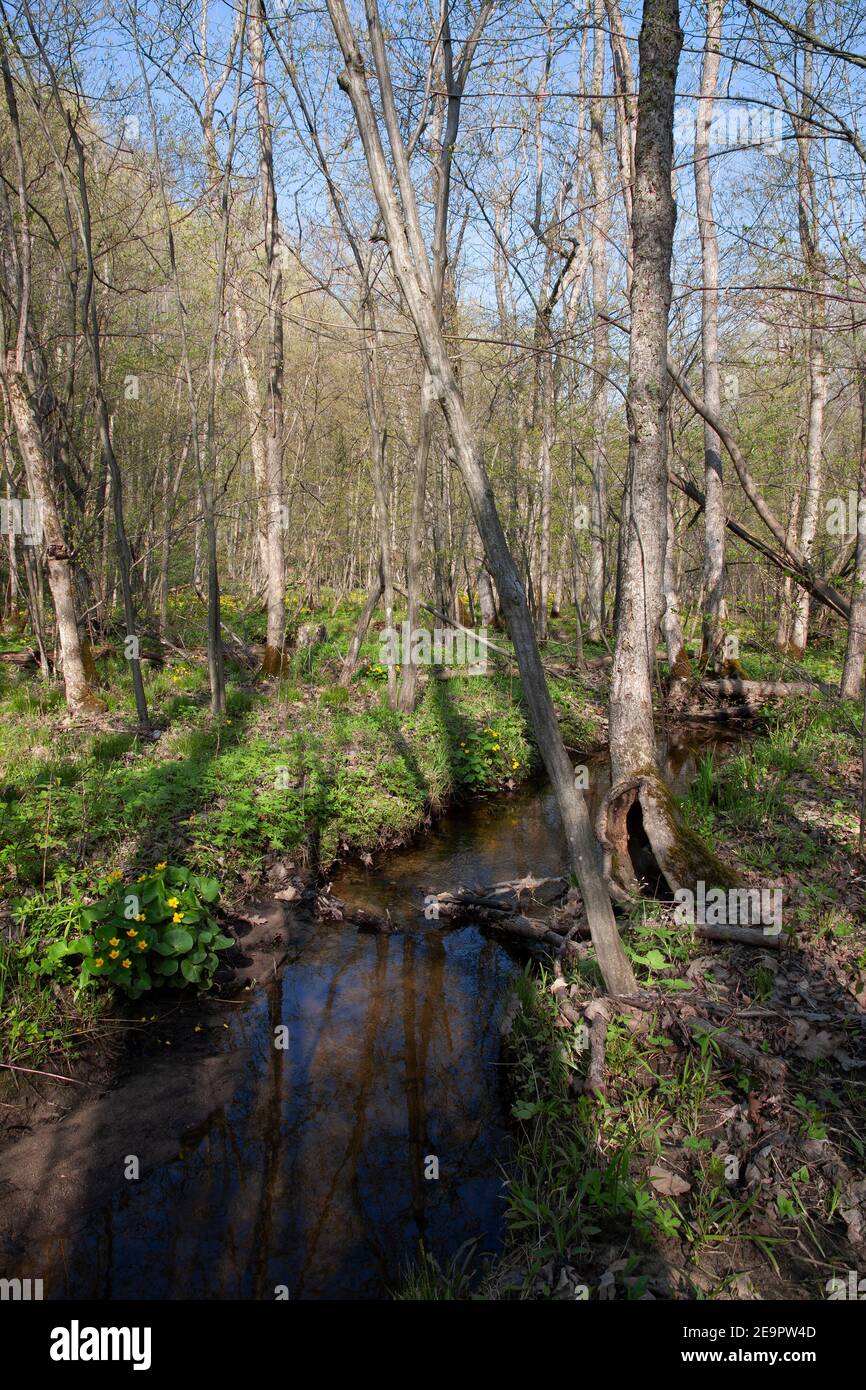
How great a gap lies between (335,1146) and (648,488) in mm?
4220

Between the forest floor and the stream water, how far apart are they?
0.28 m

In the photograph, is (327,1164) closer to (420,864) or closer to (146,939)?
(146,939)

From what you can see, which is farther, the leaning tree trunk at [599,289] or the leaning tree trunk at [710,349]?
the leaning tree trunk at [599,289]

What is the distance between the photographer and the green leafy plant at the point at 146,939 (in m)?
4.49

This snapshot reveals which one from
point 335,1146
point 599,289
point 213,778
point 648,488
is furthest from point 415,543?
point 599,289

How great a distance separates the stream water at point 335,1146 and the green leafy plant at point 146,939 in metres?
0.48

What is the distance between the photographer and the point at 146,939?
466 centimetres

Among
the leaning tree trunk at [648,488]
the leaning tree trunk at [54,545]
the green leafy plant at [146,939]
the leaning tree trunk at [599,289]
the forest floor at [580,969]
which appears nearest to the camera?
the forest floor at [580,969]

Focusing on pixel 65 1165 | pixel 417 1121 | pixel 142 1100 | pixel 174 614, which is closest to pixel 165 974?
pixel 142 1100

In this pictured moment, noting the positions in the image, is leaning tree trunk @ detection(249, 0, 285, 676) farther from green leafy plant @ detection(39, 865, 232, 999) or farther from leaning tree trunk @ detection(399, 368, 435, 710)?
green leafy plant @ detection(39, 865, 232, 999)

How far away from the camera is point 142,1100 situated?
13.1 ft

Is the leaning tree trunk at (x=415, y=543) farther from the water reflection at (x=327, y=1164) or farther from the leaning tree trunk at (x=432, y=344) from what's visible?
the water reflection at (x=327, y=1164)

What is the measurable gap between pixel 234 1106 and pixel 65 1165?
32.2 inches

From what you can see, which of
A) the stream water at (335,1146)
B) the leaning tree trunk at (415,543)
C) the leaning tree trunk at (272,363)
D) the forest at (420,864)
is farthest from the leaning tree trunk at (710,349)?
the stream water at (335,1146)
